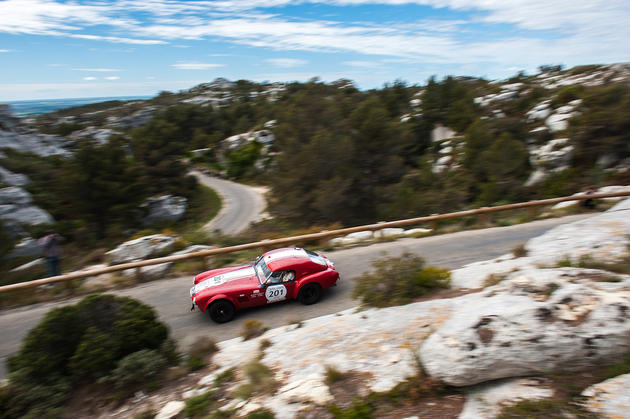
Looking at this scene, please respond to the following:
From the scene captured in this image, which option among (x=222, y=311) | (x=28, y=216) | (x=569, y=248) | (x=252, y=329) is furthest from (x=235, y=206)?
(x=569, y=248)

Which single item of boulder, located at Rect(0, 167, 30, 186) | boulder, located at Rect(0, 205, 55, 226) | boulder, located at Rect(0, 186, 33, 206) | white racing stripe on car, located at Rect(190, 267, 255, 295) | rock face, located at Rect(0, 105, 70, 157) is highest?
rock face, located at Rect(0, 105, 70, 157)

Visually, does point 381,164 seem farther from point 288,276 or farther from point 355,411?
point 355,411

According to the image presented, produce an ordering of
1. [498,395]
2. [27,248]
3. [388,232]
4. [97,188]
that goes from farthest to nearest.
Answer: [97,188] < [27,248] < [388,232] < [498,395]

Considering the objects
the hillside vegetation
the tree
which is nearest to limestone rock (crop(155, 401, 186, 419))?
the hillside vegetation

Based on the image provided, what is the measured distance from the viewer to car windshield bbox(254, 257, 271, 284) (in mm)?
8332

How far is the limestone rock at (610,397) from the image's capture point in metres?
3.25

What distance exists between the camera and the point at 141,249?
41.2 feet

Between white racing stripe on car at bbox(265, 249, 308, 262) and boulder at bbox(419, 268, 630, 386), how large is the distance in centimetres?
427

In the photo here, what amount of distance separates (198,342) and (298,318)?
81.4 inches

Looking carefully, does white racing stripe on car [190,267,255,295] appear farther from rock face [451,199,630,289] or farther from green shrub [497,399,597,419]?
green shrub [497,399,597,419]

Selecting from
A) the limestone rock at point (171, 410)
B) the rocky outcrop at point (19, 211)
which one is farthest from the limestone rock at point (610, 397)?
the rocky outcrop at point (19, 211)

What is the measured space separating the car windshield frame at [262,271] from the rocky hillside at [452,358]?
5.41 ft

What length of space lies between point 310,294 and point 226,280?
1.94 metres

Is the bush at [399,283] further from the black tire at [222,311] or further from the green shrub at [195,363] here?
the green shrub at [195,363]
